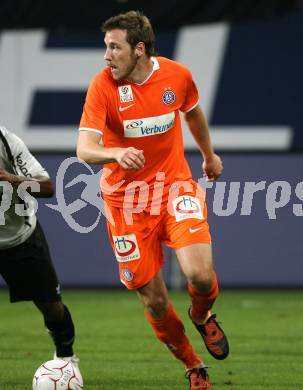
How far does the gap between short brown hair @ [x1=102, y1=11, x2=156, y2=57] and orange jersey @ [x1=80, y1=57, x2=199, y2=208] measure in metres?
0.27

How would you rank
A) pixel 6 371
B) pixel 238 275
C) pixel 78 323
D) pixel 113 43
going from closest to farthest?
1. pixel 113 43
2. pixel 6 371
3. pixel 78 323
4. pixel 238 275

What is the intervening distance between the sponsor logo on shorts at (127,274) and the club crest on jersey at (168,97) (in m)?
1.15

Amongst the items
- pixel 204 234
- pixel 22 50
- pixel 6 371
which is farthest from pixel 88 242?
pixel 204 234

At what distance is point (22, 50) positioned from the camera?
A: 46.4 ft

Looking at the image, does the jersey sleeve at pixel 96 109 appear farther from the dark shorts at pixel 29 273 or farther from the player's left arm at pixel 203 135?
the dark shorts at pixel 29 273

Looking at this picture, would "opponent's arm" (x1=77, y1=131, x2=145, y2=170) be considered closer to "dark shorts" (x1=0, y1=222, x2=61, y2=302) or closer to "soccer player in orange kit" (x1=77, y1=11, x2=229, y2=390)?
"soccer player in orange kit" (x1=77, y1=11, x2=229, y2=390)

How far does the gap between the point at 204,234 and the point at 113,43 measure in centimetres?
136

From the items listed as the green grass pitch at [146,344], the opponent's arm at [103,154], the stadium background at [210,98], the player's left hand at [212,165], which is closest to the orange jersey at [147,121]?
the opponent's arm at [103,154]

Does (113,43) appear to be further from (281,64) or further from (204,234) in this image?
(281,64)

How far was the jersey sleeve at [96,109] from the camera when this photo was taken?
639cm

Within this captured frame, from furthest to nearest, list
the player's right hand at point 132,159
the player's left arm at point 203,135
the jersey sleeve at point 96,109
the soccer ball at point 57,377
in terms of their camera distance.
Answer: the player's left arm at point 203,135 → the jersey sleeve at point 96,109 → the soccer ball at point 57,377 → the player's right hand at point 132,159

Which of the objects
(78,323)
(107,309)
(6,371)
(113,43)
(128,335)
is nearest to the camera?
(113,43)

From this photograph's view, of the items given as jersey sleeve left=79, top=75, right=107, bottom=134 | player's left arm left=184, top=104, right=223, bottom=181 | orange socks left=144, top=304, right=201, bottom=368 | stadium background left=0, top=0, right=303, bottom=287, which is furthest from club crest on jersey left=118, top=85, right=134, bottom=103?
stadium background left=0, top=0, right=303, bottom=287

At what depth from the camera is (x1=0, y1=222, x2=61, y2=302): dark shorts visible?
6.66 metres
